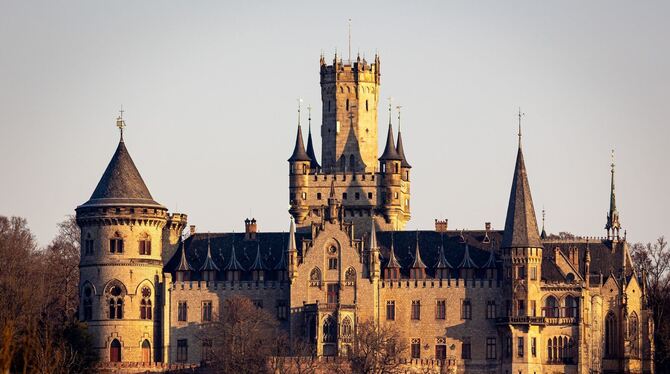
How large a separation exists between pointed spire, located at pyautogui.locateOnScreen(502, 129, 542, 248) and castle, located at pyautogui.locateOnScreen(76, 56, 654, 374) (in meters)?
0.09

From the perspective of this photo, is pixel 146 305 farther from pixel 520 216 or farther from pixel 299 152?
pixel 520 216

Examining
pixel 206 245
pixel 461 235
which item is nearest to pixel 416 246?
pixel 461 235

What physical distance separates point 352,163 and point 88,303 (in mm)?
20983

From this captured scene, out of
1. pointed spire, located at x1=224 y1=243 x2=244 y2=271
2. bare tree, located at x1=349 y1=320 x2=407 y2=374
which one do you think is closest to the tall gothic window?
pointed spire, located at x1=224 y1=243 x2=244 y2=271

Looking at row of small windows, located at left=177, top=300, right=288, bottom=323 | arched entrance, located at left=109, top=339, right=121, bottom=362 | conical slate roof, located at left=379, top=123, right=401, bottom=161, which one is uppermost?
conical slate roof, located at left=379, top=123, right=401, bottom=161

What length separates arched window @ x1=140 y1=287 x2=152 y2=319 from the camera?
15388 centimetres

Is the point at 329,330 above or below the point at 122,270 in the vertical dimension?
below

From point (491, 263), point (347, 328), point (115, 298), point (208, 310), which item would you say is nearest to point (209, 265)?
point (208, 310)

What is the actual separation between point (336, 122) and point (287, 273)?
13558mm

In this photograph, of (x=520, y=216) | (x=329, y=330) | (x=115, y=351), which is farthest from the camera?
(x=520, y=216)

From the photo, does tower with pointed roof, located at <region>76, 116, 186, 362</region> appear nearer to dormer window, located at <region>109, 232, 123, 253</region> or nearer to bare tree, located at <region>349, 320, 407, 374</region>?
dormer window, located at <region>109, 232, 123, 253</region>

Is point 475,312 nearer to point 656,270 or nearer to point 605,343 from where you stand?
point 605,343

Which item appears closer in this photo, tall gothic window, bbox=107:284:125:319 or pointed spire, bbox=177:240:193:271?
tall gothic window, bbox=107:284:125:319

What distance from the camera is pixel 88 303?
15325cm
